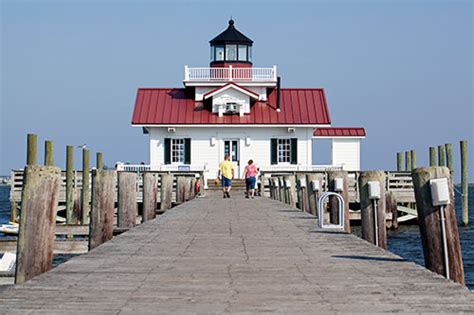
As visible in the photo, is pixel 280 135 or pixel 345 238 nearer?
pixel 345 238

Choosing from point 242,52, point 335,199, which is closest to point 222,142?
point 242,52

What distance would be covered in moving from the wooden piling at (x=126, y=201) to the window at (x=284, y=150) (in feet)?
98.9

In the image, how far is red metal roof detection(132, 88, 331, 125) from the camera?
151 feet

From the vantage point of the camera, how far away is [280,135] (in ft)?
153

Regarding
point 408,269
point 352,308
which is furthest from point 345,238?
point 352,308

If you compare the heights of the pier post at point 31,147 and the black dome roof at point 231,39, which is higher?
the black dome roof at point 231,39

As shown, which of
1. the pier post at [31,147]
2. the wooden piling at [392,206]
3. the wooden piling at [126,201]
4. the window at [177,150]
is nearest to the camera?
the wooden piling at [126,201]

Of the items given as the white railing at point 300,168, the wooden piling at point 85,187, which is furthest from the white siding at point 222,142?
the wooden piling at point 85,187

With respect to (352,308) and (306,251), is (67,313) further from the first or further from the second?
(306,251)

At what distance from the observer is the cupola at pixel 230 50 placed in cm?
4916

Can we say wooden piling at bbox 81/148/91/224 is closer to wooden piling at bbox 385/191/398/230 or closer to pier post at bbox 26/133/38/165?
pier post at bbox 26/133/38/165

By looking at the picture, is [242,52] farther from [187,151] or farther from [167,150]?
[167,150]

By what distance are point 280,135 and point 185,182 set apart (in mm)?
16488

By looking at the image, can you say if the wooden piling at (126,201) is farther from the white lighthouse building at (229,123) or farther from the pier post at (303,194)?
the white lighthouse building at (229,123)
